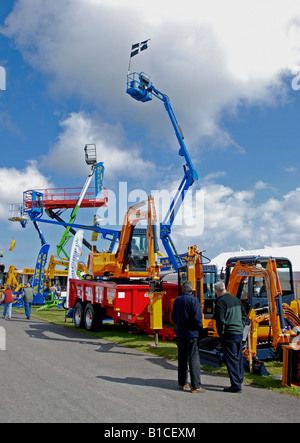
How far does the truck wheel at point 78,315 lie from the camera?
1496 centimetres

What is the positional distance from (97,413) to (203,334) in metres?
5.21

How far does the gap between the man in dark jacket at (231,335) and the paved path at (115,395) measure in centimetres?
28

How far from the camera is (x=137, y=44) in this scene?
17.2 metres

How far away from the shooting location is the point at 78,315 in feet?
50.1

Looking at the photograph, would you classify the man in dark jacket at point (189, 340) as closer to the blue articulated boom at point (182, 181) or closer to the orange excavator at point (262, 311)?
the orange excavator at point (262, 311)

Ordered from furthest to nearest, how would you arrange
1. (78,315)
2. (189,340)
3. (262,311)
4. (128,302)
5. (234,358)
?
(78,315), (128,302), (262,311), (189,340), (234,358)

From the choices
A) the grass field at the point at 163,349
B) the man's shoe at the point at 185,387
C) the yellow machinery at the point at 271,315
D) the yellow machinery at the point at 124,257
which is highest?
the yellow machinery at the point at 124,257

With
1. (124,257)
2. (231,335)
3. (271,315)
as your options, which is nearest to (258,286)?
(271,315)

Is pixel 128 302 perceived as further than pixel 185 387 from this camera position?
Yes

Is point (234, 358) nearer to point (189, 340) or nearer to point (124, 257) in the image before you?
point (189, 340)

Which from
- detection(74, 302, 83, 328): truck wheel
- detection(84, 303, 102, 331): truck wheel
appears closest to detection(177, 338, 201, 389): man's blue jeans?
Answer: detection(84, 303, 102, 331): truck wheel

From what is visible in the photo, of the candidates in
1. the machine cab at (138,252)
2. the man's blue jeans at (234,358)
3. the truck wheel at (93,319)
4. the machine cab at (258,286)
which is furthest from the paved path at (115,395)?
the machine cab at (138,252)

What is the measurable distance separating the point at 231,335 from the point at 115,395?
6.94ft
